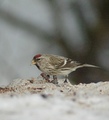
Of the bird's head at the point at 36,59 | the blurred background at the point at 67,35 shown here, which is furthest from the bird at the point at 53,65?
the blurred background at the point at 67,35

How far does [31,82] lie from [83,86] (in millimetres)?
766

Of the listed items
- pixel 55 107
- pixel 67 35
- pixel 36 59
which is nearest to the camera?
pixel 55 107

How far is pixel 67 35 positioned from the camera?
34.9 feet

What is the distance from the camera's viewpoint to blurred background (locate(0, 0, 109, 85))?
1009 centimetres

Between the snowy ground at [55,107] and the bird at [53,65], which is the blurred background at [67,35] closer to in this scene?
the bird at [53,65]

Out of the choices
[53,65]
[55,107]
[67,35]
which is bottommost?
[55,107]

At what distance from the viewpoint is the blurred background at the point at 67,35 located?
10086 mm

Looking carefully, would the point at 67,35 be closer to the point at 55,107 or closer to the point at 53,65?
the point at 53,65

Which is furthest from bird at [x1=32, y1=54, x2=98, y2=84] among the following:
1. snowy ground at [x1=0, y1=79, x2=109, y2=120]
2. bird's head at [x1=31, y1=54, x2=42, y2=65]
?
snowy ground at [x1=0, y1=79, x2=109, y2=120]

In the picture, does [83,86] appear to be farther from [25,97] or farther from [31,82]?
[25,97]

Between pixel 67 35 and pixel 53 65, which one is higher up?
pixel 67 35

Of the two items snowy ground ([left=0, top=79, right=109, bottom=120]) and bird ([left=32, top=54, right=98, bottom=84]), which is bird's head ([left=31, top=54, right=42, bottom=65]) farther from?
snowy ground ([left=0, top=79, right=109, bottom=120])

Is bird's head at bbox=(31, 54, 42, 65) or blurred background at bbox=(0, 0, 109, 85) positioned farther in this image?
blurred background at bbox=(0, 0, 109, 85)

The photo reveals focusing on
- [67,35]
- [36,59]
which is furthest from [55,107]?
[67,35]
